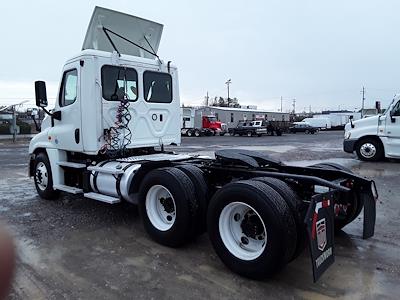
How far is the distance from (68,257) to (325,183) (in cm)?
315

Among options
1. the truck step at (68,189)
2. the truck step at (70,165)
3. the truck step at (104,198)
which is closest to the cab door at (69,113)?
the truck step at (70,165)

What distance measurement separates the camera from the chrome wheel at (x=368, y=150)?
14.7 m

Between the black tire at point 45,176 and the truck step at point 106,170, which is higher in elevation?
the truck step at point 106,170

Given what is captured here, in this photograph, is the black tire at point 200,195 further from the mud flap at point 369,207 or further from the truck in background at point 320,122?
the truck in background at point 320,122

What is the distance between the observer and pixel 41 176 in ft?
25.6

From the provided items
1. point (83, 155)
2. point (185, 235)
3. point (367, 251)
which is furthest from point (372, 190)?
point (83, 155)

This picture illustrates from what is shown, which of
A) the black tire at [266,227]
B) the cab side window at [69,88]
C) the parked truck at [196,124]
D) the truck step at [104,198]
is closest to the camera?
the black tire at [266,227]

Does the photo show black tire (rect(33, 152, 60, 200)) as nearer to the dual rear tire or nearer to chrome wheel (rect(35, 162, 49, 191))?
chrome wheel (rect(35, 162, 49, 191))

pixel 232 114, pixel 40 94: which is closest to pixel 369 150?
pixel 40 94

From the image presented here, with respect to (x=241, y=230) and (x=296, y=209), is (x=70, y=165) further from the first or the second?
(x=296, y=209)

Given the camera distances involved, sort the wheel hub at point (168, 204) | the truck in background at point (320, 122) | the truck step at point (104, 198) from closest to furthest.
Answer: the wheel hub at point (168, 204)
the truck step at point (104, 198)
the truck in background at point (320, 122)

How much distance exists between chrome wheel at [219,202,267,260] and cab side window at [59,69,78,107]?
150 inches

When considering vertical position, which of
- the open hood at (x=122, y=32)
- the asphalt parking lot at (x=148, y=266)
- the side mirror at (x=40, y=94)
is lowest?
the asphalt parking lot at (x=148, y=266)

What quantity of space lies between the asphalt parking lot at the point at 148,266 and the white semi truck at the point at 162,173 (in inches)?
9.4
